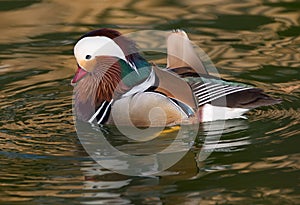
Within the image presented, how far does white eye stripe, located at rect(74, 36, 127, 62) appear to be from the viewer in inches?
247

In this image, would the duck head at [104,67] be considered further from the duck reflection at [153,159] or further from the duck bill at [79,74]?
the duck reflection at [153,159]

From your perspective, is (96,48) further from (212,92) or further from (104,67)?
(212,92)

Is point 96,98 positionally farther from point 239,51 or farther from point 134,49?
point 239,51

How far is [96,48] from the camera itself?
638 centimetres

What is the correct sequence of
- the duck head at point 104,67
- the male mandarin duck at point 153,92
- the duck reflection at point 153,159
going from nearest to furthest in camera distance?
the duck reflection at point 153,159
the male mandarin duck at point 153,92
the duck head at point 104,67

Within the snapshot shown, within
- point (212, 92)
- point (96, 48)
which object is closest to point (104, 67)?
point (96, 48)

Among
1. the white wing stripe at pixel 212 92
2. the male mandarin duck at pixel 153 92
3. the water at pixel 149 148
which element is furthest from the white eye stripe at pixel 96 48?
the white wing stripe at pixel 212 92

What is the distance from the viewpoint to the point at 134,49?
6.48 metres

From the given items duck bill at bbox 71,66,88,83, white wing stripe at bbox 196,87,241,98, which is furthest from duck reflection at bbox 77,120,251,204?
duck bill at bbox 71,66,88,83

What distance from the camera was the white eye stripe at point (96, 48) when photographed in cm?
628

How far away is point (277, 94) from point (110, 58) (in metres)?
1.16

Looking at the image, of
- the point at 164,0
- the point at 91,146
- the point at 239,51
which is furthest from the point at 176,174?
the point at 164,0

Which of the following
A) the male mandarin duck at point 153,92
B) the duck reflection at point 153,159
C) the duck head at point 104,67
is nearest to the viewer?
the duck reflection at point 153,159

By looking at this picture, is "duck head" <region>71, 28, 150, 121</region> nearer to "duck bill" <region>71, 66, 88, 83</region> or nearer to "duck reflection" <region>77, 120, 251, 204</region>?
"duck bill" <region>71, 66, 88, 83</region>
